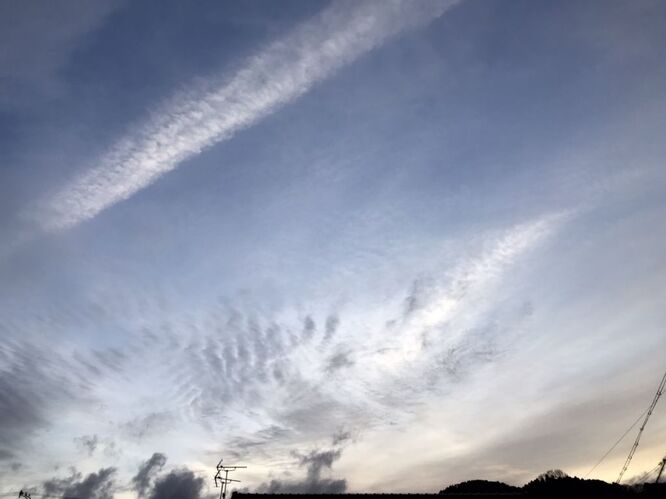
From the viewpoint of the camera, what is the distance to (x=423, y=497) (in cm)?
4081

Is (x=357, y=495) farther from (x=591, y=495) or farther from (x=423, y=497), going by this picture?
(x=591, y=495)

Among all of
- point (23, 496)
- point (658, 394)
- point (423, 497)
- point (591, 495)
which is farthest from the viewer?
point (23, 496)

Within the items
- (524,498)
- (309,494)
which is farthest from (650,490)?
(309,494)

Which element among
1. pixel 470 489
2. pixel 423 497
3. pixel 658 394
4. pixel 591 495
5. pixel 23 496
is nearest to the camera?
pixel 658 394

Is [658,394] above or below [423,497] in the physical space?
above

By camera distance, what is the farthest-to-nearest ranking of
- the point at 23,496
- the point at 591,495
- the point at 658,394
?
the point at 23,496 → the point at 591,495 → the point at 658,394

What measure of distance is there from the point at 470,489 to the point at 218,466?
3262 inches

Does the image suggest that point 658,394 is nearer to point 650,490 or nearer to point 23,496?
point 650,490

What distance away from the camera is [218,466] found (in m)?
48.2

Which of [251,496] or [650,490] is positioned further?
[650,490]

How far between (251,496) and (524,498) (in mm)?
25007

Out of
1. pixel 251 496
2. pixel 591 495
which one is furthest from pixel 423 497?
pixel 591 495

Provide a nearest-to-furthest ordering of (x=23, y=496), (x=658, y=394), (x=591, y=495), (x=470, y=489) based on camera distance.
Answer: (x=658, y=394), (x=591, y=495), (x=23, y=496), (x=470, y=489)

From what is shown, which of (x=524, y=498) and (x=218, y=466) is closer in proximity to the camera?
(x=524, y=498)
